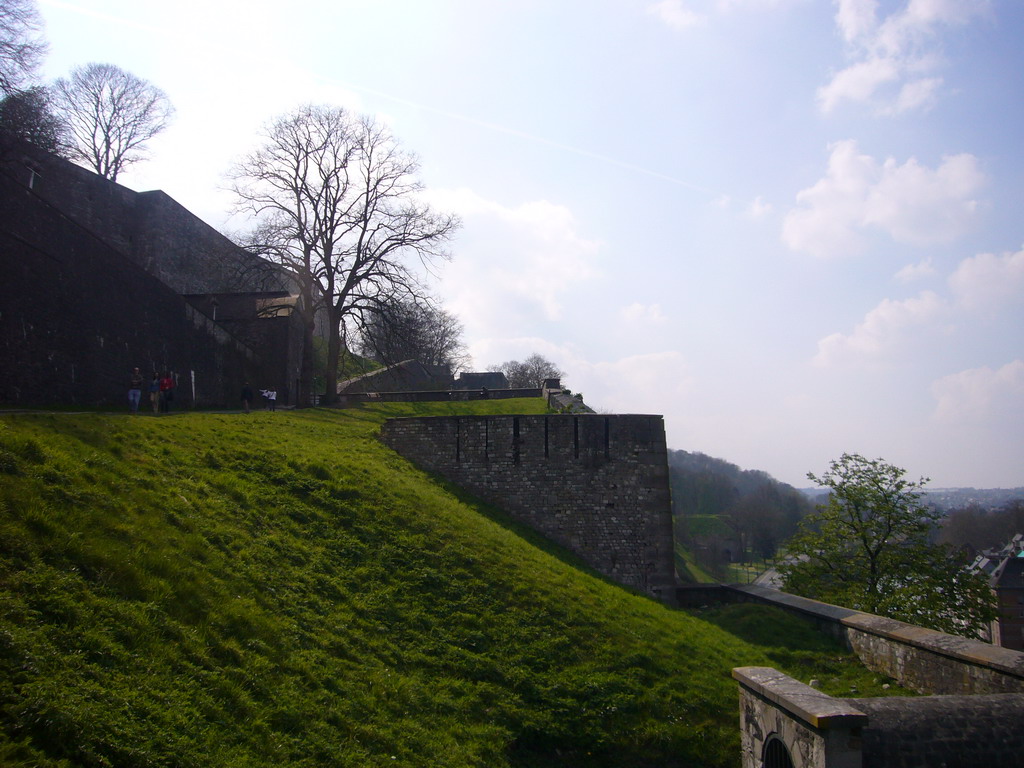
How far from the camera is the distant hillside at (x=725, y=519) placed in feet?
241

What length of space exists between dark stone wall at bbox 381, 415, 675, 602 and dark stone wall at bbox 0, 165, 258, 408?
7.02 meters

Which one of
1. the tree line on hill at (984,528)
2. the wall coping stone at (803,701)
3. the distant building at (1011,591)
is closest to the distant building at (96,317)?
the wall coping stone at (803,701)

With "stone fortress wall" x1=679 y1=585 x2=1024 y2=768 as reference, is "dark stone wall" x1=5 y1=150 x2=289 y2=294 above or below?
above

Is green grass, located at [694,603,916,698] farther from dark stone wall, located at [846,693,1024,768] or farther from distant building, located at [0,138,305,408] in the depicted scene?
distant building, located at [0,138,305,408]

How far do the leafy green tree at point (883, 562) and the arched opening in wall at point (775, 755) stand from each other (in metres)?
11.7

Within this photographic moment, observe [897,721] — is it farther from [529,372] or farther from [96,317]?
[529,372]

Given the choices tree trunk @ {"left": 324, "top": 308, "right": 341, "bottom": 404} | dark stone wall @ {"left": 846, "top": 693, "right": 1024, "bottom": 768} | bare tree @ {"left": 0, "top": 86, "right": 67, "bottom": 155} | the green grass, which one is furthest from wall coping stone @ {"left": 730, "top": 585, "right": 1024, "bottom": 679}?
bare tree @ {"left": 0, "top": 86, "right": 67, "bottom": 155}

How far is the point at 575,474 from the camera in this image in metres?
19.2

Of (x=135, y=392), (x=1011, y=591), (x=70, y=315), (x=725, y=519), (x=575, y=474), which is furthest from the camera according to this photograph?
(x=725, y=519)

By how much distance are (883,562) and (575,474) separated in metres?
10.4

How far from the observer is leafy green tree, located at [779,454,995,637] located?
61.1 ft

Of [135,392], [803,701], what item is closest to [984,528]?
[803,701]

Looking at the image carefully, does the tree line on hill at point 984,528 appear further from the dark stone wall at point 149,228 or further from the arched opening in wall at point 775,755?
the arched opening in wall at point 775,755

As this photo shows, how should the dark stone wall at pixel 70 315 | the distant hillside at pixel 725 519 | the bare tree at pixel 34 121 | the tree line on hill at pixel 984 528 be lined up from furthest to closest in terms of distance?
→ the tree line on hill at pixel 984 528 < the distant hillside at pixel 725 519 < the bare tree at pixel 34 121 < the dark stone wall at pixel 70 315
